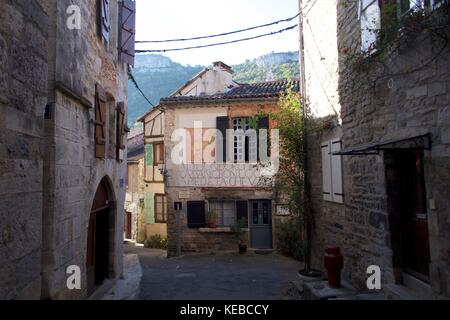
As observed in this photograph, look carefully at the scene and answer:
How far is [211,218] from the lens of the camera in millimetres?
13836

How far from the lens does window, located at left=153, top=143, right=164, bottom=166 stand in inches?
682

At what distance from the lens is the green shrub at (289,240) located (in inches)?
499

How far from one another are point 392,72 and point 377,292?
2.90 meters

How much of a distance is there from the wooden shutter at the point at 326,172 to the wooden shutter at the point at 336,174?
0.18 metres

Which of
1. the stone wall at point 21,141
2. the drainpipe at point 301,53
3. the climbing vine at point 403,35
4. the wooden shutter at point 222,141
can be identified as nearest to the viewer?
the stone wall at point 21,141

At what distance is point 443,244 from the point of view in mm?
3592

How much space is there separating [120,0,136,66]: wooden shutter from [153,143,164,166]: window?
28.8 feet

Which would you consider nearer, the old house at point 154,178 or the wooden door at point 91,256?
the wooden door at point 91,256

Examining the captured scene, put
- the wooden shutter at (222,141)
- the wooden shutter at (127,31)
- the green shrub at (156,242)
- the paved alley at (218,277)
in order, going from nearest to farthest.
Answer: the paved alley at (218,277) → the wooden shutter at (127,31) → the wooden shutter at (222,141) → the green shrub at (156,242)

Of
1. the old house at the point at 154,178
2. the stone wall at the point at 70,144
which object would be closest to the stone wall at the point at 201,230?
the old house at the point at 154,178

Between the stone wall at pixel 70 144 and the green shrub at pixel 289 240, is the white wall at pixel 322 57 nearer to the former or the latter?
the stone wall at pixel 70 144

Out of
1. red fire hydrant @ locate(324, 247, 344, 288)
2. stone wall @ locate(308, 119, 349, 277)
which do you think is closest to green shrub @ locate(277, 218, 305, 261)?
stone wall @ locate(308, 119, 349, 277)

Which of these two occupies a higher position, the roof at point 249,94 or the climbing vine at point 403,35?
the roof at point 249,94
